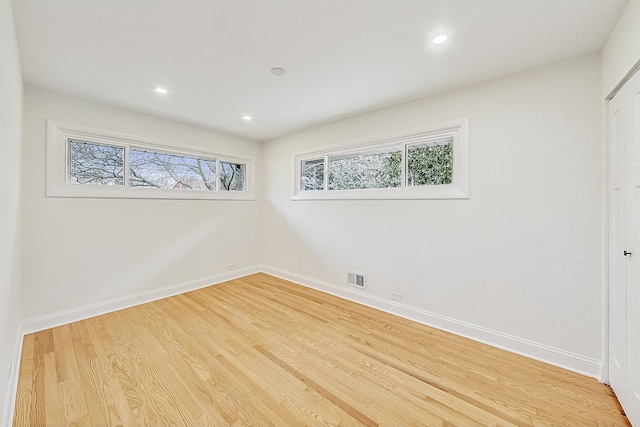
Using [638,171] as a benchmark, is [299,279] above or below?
below

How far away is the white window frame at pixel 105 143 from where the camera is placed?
2.59 m

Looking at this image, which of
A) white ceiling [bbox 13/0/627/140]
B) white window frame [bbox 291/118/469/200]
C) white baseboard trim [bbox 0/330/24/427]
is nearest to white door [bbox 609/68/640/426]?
white ceiling [bbox 13/0/627/140]

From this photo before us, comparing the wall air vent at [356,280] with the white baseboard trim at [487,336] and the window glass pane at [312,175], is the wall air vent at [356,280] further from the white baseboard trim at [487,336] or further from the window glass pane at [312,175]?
the window glass pane at [312,175]

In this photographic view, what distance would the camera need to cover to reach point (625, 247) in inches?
61.2

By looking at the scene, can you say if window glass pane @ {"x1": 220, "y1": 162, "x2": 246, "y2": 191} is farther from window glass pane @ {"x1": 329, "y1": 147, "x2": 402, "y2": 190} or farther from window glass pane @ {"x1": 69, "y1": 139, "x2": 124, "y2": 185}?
window glass pane @ {"x1": 329, "y1": 147, "x2": 402, "y2": 190}

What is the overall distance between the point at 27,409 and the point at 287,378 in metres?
1.59

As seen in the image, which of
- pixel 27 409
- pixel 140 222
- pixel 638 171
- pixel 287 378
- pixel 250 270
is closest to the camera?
pixel 638 171

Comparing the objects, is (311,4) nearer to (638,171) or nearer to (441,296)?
(638,171)

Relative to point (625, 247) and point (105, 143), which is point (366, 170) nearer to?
point (625, 247)

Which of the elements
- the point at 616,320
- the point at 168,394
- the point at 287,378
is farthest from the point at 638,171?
the point at 168,394

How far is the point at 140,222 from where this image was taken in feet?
10.6

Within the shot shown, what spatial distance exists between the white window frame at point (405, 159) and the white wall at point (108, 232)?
1533mm

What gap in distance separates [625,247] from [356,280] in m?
2.36

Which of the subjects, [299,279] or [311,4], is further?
[299,279]
